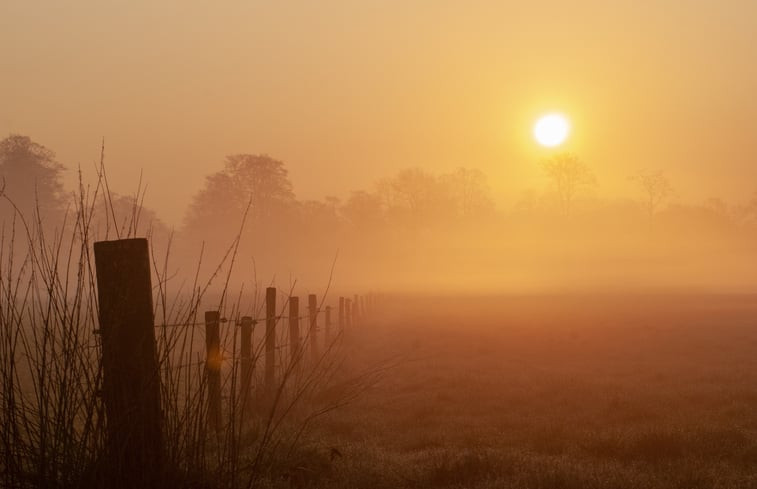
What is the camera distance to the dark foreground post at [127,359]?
4.69 metres

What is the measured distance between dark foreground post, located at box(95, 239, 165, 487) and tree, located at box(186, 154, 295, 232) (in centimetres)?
8496

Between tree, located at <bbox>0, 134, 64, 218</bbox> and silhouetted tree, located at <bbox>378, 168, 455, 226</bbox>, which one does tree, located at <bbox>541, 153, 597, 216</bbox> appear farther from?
tree, located at <bbox>0, 134, 64, 218</bbox>

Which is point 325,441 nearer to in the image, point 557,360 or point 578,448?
point 578,448

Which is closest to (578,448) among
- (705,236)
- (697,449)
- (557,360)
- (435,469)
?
(697,449)

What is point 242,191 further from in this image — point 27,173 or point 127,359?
point 127,359

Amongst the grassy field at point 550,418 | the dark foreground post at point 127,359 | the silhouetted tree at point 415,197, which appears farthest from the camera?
the silhouetted tree at point 415,197

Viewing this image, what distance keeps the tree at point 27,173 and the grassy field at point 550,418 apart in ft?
172

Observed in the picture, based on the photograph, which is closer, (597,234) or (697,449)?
(697,449)

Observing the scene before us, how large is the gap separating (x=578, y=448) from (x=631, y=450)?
0.64 metres

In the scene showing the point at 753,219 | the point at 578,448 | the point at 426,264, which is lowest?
the point at 578,448

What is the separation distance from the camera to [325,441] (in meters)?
9.59

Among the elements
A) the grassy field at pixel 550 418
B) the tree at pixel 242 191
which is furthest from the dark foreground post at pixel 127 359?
the tree at pixel 242 191

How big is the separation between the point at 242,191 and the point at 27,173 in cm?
2879

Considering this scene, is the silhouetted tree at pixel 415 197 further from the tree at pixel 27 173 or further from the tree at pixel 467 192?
the tree at pixel 27 173
